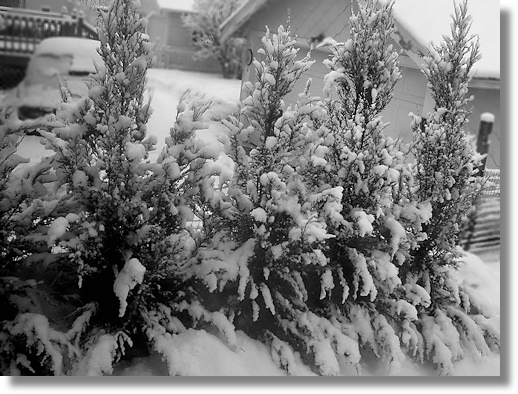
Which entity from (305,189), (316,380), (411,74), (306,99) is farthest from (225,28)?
(316,380)

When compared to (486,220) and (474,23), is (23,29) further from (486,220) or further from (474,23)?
(486,220)

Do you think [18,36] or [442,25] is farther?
[442,25]

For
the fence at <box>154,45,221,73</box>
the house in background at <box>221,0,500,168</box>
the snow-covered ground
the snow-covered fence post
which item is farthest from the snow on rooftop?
the fence at <box>154,45,221,73</box>

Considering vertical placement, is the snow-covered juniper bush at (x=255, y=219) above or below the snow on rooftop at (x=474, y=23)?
below

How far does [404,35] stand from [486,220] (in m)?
1.41

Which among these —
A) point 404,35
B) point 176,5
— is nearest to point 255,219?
point 176,5

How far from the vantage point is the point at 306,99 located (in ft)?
10.1

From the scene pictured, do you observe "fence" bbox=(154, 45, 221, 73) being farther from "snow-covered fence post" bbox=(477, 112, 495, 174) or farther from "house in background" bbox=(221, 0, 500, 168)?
"snow-covered fence post" bbox=(477, 112, 495, 174)

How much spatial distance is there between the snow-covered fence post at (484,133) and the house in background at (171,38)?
6.40 ft

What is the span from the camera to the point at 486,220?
11.9ft

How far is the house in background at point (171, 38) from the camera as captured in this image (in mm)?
2898

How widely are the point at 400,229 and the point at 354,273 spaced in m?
0.40

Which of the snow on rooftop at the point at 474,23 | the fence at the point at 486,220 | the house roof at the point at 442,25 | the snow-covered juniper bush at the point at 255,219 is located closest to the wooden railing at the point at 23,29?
the snow-covered juniper bush at the point at 255,219

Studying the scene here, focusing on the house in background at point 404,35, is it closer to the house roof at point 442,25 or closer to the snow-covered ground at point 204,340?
the house roof at point 442,25
